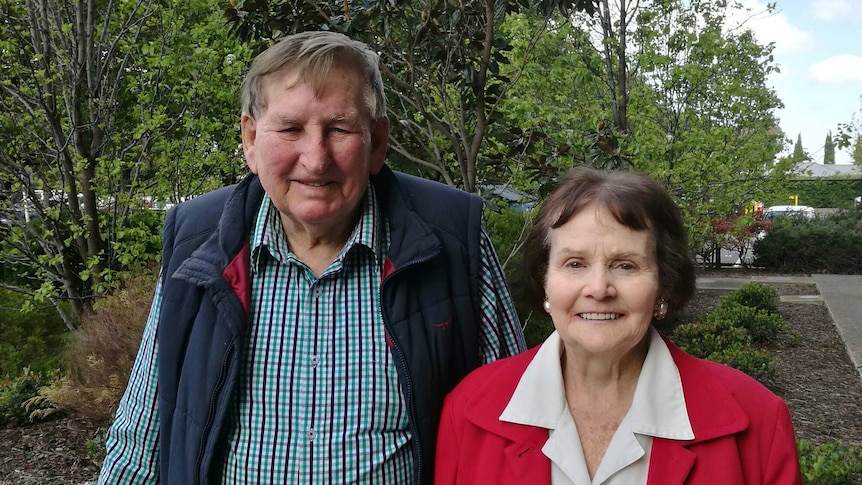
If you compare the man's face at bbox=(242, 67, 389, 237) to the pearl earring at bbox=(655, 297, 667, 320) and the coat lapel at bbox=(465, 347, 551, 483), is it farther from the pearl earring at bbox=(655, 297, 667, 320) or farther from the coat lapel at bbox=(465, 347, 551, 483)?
the pearl earring at bbox=(655, 297, 667, 320)

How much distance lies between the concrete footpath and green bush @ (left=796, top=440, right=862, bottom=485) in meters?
3.52

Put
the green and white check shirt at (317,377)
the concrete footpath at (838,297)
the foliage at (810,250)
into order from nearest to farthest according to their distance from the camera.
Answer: the green and white check shirt at (317,377) → the concrete footpath at (838,297) → the foliage at (810,250)

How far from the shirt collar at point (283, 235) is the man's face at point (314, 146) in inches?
3.2

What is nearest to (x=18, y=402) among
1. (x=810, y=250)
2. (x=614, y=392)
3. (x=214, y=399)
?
(x=214, y=399)

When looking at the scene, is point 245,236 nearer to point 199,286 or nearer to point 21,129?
point 199,286

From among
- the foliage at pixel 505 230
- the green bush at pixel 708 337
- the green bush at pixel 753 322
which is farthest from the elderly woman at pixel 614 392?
the green bush at pixel 753 322

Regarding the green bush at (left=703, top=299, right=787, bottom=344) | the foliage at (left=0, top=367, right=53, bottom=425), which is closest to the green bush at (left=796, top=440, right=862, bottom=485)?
the green bush at (left=703, top=299, right=787, bottom=344)

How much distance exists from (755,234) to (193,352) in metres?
17.9

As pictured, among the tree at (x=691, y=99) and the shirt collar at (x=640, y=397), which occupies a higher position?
the tree at (x=691, y=99)

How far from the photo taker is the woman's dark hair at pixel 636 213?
176 centimetres

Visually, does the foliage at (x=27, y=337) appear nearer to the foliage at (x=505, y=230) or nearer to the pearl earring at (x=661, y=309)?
the foliage at (x=505, y=230)

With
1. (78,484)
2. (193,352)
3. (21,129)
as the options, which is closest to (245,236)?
(193,352)

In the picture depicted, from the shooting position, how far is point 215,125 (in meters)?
5.83

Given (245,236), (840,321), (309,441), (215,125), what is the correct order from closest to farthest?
(309,441), (245,236), (215,125), (840,321)
